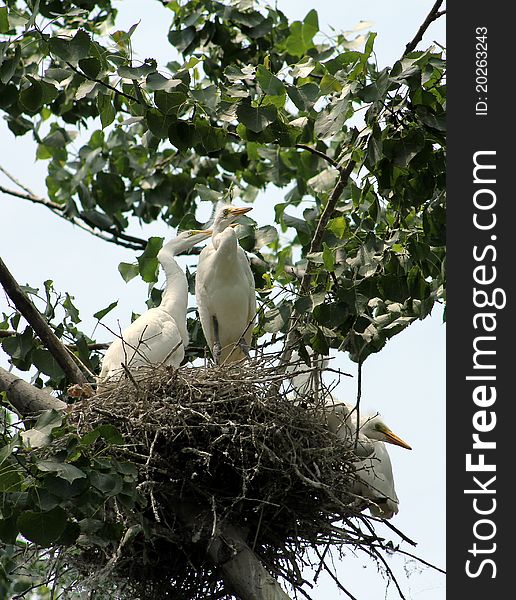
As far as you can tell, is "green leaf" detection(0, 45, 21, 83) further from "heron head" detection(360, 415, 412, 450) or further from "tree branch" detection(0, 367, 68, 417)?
"heron head" detection(360, 415, 412, 450)

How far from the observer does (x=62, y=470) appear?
10.4 feet

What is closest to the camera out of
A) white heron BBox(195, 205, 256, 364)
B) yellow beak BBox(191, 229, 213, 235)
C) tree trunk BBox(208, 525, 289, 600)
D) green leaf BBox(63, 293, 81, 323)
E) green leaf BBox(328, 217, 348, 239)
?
tree trunk BBox(208, 525, 289, 600)

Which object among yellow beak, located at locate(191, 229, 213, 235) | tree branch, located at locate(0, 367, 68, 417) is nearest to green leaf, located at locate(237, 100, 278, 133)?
tree branch, located at locate(0, 367, 68, 417)

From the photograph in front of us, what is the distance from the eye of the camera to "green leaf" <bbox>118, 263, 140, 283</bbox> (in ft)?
18.1

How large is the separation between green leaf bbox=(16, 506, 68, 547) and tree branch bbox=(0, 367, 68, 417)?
2.97 ft

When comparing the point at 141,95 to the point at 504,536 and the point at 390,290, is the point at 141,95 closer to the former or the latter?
the point at 390,290

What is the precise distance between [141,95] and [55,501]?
1.77 meters

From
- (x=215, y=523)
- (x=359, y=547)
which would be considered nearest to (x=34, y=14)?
(x=215, y=523)

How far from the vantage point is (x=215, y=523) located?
379 cm

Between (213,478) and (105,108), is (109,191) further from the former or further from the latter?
(213,478)

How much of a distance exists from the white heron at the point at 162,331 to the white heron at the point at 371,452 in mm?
792

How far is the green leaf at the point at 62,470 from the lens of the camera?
3.15 metres

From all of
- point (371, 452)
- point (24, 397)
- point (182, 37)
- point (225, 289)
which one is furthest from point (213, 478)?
point (182, 37)

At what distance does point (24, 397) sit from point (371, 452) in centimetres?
168
